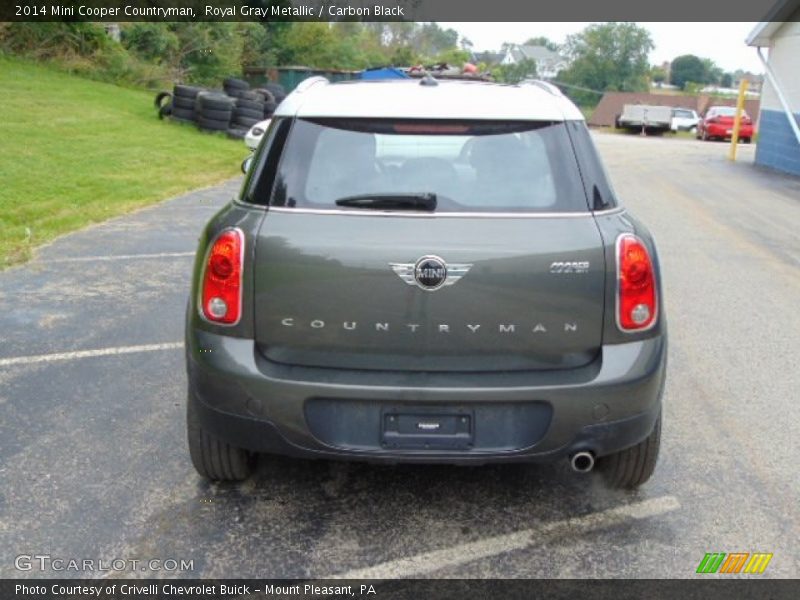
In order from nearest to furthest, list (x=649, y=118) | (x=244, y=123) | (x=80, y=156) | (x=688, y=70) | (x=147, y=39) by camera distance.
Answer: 1. (x=80, y=156)
2. (x=244, y=123)
3. (x=147, y=39)
4. (x=649, y=118)
5. (x=688, y=70)

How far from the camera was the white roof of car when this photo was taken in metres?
3.51

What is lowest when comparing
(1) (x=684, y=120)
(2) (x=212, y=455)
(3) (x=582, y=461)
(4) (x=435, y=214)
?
(1) (x=684, y=120)

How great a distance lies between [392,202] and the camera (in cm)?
333

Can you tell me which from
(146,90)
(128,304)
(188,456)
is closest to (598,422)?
(188,456)

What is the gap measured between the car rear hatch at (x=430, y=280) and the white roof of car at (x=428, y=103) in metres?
0.33

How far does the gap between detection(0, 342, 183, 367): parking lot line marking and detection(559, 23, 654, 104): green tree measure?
295ft

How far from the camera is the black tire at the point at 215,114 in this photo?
21047mm

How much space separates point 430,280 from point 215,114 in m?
19.0

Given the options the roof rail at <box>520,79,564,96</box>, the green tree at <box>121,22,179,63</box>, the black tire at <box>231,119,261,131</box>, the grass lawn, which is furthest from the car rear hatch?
the green tree at <box>121,22,179,63</box>

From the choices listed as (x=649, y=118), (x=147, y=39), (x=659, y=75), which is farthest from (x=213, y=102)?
(x=659, y=75)

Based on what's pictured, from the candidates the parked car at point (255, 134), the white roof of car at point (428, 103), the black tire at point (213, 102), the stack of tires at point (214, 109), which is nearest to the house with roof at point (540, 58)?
the stack of tires at point (214, 109)

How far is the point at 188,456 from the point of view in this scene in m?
4.13

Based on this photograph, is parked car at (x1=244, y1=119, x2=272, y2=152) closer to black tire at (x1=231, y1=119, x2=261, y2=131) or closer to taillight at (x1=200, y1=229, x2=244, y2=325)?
black tire at (x1=231, y1=119, x2=261, y2=131)

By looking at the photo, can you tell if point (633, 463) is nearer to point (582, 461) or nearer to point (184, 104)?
point (582, 461)
